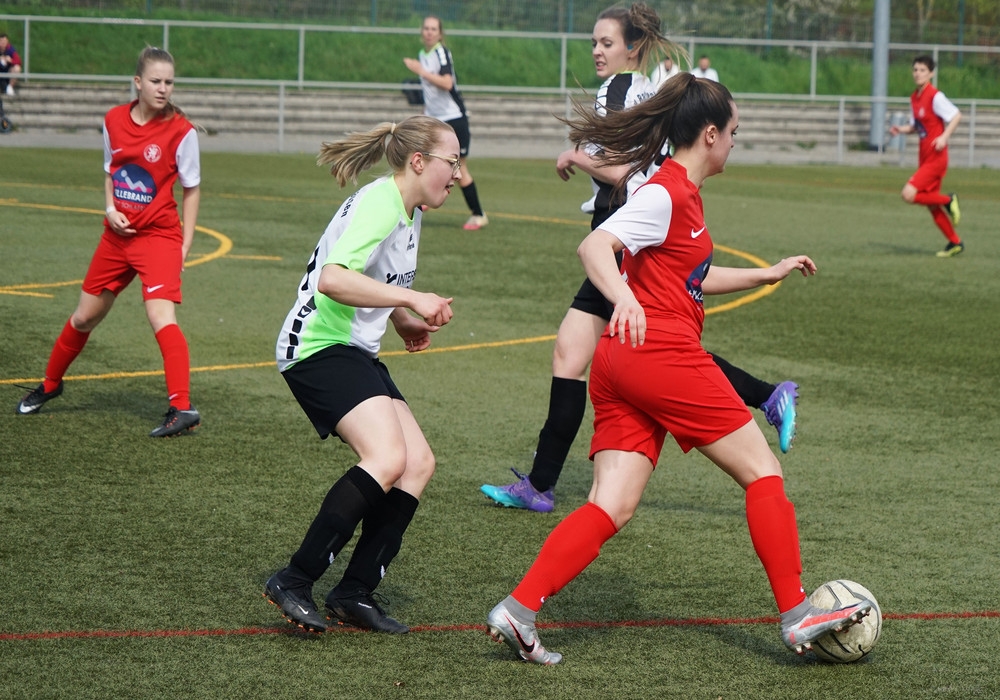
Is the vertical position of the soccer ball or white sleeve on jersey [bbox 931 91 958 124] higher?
white sleeve on jersey [bbox 931 91 958 124]

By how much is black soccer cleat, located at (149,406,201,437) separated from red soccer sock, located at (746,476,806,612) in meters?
3.51

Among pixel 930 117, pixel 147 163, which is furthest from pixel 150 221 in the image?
pixel 930 117

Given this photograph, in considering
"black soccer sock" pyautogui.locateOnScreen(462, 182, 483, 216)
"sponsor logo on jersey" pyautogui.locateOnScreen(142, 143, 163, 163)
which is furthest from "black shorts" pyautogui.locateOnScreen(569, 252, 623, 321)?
"black soccer sock" pyautogui.locateOnScreen(462, 182, 483, 216)

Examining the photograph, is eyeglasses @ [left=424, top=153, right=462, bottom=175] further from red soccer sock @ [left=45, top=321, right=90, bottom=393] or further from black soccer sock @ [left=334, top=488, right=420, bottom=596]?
red soccer sock @ [left=45, top=321, right=90, bottom=393]

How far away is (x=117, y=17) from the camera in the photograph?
30953 mm

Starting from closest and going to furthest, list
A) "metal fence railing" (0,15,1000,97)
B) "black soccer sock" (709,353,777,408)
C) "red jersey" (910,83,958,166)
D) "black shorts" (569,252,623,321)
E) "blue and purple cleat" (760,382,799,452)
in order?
"blue and purple cleat" (760,382,799,452), "black soccer sock" (709,353,777,408), "black shorts" (569,252,623,321), "red jersey" (910,83,958,166), "metal fence railing" (0,15,1000,97)

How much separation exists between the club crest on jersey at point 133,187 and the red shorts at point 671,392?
11.8 feet

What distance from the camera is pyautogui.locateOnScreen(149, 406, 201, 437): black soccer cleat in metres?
6.68

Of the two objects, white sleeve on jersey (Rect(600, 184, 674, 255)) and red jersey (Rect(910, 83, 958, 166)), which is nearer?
white sleeve on jersey (Rect(600, 184, 674, 255))

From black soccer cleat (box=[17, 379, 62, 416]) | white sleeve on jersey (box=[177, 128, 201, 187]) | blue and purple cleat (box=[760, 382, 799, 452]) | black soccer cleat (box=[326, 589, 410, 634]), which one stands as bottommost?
black soccer cleat (box=[326, 589, 410, 634])

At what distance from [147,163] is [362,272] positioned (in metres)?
3.10

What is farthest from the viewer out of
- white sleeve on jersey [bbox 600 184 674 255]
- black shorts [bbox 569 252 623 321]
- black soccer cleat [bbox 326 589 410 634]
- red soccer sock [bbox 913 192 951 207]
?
red soccer sock [bbox 913 192 951 207]

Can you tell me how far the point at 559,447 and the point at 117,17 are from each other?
27.9 m

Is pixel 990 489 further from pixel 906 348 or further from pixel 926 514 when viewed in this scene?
pixel 906 348
